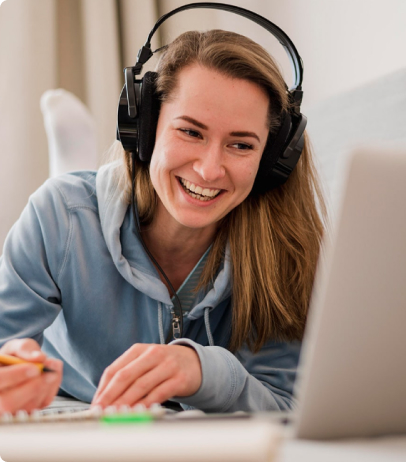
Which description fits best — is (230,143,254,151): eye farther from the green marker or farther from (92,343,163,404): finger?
the green marker

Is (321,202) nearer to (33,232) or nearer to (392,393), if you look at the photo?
(33,232)

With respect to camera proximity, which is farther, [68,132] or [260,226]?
[68,132]

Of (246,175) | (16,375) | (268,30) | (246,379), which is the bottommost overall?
(246,379)

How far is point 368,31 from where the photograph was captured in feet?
5.18

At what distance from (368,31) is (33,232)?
1166 mm

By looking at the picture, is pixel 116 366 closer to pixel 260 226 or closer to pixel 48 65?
pixel 260 226

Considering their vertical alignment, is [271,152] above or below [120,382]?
above

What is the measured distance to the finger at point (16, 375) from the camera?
0.61m

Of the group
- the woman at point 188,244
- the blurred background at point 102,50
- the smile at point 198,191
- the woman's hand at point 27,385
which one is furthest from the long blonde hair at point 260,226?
the blurred background at point 102,50

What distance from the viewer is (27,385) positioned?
2.05 ft

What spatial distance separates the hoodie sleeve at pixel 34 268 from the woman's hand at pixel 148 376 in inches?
13.9

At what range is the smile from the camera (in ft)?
3.31

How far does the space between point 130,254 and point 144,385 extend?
1.47ft

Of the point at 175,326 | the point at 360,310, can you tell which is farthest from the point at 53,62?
the point at 360,310
